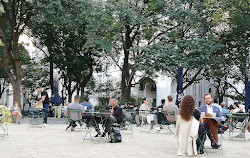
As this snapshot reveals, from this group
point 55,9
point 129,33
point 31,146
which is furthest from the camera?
point 129,33

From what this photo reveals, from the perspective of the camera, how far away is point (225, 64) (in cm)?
3145

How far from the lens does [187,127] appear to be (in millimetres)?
8719

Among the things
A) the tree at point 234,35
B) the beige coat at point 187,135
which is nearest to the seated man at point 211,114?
the beige coat at point 187,135

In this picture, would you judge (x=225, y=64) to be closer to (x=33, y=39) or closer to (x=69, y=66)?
(x=69, y=66)

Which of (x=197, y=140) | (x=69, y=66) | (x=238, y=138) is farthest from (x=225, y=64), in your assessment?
(x=197, y=140)

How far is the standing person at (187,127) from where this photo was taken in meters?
8.63

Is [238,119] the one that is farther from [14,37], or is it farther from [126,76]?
[14,37]

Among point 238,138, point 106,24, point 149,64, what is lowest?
point 238,138

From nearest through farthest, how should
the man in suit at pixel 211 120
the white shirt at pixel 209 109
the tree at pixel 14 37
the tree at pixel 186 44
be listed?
1. the man in suit at pixel 211 120
2. the white shirt at pixel 209 109
3. the tree at pixel 186 44
4. the tree at pixel 14 37

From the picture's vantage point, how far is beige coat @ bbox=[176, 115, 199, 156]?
28.2 ft

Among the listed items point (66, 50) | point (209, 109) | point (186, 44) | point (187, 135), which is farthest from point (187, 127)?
point (66, 50)

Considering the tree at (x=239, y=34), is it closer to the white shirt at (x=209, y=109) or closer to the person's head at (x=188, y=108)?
the white shirt at (x=209, y=109)

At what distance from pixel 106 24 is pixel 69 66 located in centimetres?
1089

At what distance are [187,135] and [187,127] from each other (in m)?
0.19
